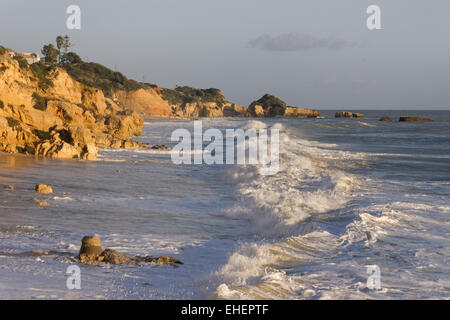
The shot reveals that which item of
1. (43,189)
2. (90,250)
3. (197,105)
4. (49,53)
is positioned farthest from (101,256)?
(197,105)

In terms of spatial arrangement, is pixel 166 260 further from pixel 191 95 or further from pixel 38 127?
pixel 191 95

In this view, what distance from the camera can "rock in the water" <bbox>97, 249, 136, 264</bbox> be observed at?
7133mm

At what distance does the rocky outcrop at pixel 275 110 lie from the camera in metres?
138

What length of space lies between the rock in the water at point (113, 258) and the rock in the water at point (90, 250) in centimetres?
7

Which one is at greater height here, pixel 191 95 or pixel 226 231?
pixel 191 95

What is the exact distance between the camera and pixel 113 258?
7.15 meters

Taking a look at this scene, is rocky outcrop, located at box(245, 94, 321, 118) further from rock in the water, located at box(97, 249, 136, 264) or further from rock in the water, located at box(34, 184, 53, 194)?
rock in the water, located at box(97, 249, 136, 264)

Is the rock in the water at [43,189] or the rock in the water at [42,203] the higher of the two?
the rock in the water at [43,189]

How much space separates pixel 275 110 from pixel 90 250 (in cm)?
13714

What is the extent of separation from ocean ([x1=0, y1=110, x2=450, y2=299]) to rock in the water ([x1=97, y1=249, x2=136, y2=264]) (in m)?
0.19
